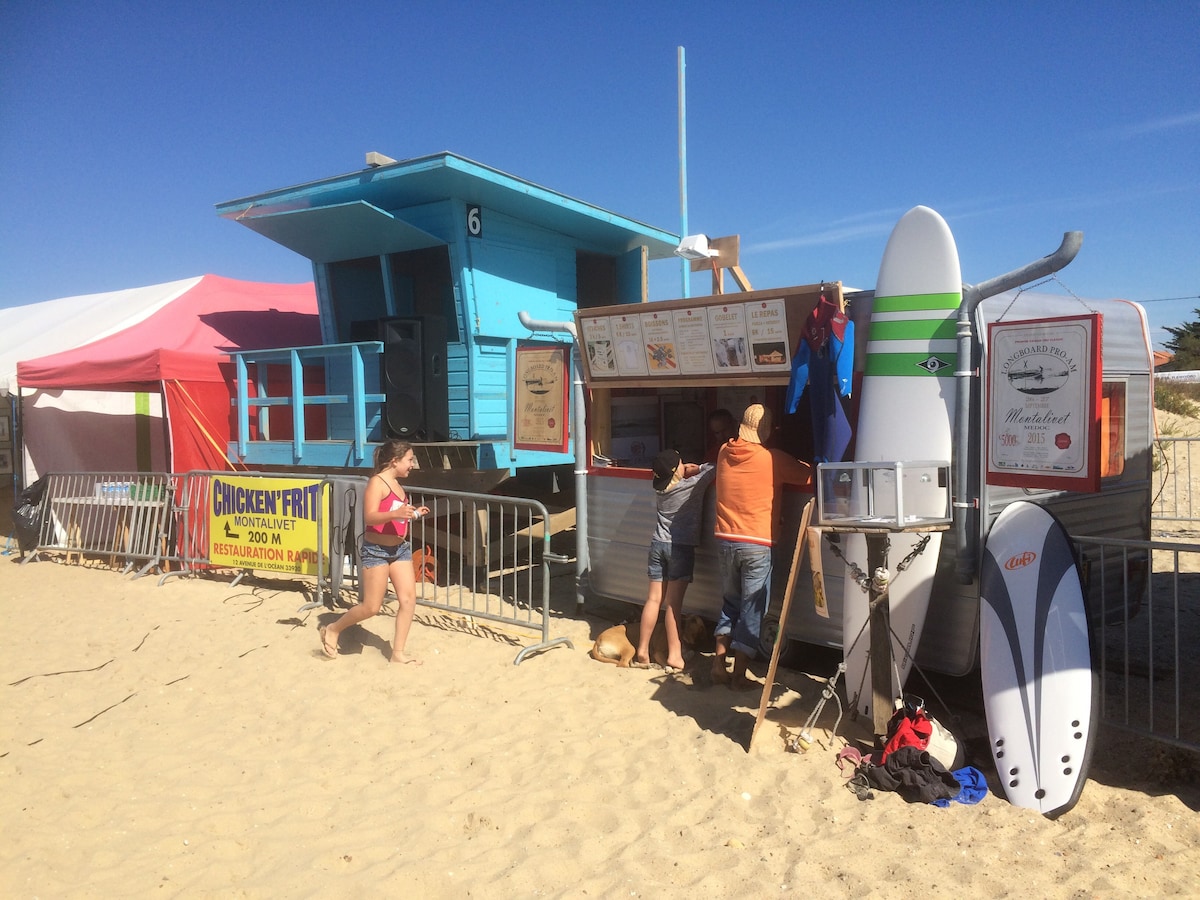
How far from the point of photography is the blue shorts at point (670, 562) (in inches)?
235

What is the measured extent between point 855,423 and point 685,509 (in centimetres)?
143

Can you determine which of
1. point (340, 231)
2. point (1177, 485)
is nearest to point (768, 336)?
point (340, 231)

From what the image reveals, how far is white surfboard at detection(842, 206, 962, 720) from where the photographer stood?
4.51 metres

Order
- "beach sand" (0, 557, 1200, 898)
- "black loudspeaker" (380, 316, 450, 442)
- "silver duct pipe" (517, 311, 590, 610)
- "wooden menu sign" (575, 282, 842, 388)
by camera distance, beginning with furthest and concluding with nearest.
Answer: "black loudspeaker" (380, 316, 450, 442), "silver duct pipe" (517, 311, 590, 610), "wooden menu sign" (575, 282, 842, 388), "beach sand" (0, 557, 1200, 898)

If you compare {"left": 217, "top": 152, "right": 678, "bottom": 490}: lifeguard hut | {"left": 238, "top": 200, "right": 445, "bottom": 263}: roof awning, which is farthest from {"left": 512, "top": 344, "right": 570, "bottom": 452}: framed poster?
{"left": 238, "top": 200, "right": 445, "bottom": 263}: roof awning

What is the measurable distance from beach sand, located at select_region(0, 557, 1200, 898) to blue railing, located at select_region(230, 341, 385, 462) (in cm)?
348

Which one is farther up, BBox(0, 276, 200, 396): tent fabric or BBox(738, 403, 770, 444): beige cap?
BBox(0, 276, 200, 396): tent fabric

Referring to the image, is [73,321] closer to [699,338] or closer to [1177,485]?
[699,338]

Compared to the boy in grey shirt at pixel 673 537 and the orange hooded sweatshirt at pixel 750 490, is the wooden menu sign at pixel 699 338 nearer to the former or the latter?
the orange hooded sweatshirt at pixel 750 490

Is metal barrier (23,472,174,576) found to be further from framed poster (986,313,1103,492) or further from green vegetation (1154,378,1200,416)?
green vegetation (1154,378,1200,416)

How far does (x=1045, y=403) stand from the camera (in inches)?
161

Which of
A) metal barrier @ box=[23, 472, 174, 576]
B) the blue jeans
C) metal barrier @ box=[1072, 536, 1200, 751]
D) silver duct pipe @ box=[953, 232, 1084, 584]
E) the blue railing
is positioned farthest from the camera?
metal barrier @ box=[23, 472, 174, 576]

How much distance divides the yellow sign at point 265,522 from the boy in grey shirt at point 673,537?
A: 3.33 meters

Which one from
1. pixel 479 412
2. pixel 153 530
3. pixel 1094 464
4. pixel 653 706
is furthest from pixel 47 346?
pixel 1094 464
